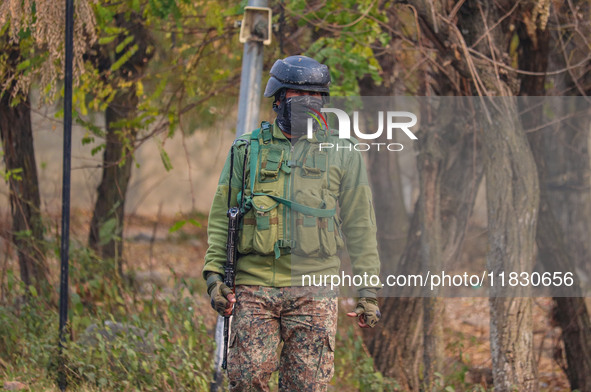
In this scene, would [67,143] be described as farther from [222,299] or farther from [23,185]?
[23,185]

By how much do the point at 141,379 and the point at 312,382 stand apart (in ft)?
7.04

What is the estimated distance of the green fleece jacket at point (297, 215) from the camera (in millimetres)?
3443

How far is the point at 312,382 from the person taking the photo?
3.40m

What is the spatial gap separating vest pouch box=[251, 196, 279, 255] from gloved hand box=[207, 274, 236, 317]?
23 cm

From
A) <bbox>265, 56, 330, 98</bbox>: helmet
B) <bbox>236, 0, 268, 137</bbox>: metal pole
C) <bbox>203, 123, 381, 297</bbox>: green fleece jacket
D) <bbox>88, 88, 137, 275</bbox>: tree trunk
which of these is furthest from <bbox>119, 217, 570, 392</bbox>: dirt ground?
<bbox>265, 56, 330, 98</bbox>: helmet

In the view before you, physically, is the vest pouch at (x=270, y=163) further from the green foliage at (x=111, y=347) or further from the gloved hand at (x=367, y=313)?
the green foliage at (x=111, y=347)

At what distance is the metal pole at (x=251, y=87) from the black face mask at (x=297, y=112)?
1.69 m

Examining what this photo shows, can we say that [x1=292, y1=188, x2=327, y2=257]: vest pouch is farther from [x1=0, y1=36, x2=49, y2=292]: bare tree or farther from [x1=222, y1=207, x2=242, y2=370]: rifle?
[x1=0, y1=36, x2=49, y2=292]: bare tree

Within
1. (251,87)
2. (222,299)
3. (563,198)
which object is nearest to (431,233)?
(563,198)

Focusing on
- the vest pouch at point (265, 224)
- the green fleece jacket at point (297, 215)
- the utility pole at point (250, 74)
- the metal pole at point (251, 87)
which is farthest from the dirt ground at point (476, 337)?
the vest pouch at point (265, 224)

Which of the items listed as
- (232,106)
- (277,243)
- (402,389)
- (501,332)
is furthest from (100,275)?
(277,243)

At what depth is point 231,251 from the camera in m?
3.46

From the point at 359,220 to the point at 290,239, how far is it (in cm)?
37

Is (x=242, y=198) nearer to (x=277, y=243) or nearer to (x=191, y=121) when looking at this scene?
(x=277, y=243)
